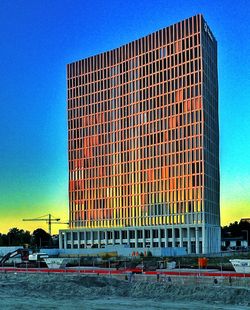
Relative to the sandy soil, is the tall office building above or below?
above

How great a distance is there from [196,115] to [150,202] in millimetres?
33637

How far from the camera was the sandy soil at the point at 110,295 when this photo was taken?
54344 mm

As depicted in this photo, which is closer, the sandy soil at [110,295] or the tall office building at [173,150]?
the sandy soil at [110,295]

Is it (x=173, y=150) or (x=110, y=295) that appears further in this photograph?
(x=173, y=150)

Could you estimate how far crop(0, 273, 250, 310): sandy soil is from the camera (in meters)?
54.3

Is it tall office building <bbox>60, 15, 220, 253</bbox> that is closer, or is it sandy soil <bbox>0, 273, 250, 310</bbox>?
sandy soil <bbox>0, 273, 250, 310</bbox>

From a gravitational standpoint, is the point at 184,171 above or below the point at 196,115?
below

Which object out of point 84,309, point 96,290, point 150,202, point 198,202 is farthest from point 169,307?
point 150,202

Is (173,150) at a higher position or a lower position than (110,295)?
higher

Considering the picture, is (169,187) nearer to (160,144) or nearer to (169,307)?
(160,144)

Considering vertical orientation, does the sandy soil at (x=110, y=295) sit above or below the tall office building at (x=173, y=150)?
below

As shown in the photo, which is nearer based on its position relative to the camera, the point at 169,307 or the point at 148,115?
the point at 169,307

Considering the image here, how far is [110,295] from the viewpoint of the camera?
206 feet

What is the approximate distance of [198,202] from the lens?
575 ft
